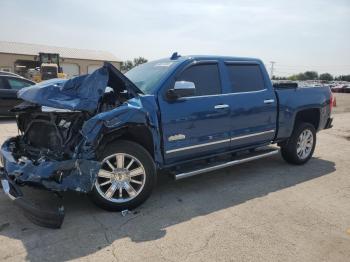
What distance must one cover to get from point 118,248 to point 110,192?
87 cm

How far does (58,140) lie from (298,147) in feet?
14.4

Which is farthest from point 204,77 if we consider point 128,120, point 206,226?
point 206,226

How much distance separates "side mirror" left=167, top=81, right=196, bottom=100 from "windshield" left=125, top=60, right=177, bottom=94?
26cm

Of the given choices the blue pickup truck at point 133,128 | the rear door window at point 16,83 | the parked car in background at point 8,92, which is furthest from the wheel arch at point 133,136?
the rear door window at point 16,83

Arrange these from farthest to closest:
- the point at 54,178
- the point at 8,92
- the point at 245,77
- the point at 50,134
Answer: the point at 8,92 < the point at 245,77 < the point at 50,134 < the point at 54,178

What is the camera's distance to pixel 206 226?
12.7ft

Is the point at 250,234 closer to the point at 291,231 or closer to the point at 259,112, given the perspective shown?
the point at 291,231

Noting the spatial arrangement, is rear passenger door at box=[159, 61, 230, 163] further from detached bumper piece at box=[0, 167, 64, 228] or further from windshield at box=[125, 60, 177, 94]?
detached bumper piece at box=[0, 167, 64, 228]

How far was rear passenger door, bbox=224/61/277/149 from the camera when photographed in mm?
5262

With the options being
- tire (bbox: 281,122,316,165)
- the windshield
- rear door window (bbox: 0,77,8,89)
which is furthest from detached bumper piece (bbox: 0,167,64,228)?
rear door window (bbox: 0,77,8,89)

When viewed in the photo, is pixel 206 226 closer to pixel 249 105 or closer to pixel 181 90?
pixel 181 90

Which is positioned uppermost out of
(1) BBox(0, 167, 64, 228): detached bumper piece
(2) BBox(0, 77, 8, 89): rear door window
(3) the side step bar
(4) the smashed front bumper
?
(2) BBox(0, 77, 8, 89): rear door window

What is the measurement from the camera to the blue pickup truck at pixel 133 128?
12.5ft

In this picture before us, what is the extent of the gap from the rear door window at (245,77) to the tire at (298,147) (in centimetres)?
123
